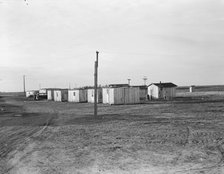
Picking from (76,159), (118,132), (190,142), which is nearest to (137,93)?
(118,132)

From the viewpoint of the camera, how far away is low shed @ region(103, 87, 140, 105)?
37.2 m

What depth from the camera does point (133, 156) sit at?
30.9 ft

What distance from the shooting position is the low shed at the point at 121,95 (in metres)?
37.2

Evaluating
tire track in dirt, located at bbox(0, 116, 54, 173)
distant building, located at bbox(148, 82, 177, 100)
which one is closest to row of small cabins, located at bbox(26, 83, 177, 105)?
distant building, located at bbox(148, 82, 177, 100)

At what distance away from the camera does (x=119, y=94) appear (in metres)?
37.5

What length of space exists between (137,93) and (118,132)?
82.3 ft

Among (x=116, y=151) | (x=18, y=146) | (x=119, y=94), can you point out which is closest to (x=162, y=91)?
(x=119, y=94)

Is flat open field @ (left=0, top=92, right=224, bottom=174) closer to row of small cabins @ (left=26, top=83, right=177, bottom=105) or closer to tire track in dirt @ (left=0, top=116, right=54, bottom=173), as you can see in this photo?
tire track in dirt @ (left=0, top=116, right=54, bottom=173)

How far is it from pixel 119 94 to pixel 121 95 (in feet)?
1.12

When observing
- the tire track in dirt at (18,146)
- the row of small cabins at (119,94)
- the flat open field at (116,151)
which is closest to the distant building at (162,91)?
the row of small cabins at (119,94)

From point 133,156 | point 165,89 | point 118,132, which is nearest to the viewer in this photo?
point 133,156

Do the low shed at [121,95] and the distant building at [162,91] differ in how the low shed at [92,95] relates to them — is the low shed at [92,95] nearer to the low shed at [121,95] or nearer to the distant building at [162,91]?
the low shed at [121,95]

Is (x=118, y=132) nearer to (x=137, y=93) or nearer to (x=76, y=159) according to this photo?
(x=76, y=159)

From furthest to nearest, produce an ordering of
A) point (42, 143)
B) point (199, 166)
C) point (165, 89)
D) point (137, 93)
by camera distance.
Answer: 1. point (165, 89)
2. point (137, 93)
3. point (42, 143)
4. point (199, 166)
